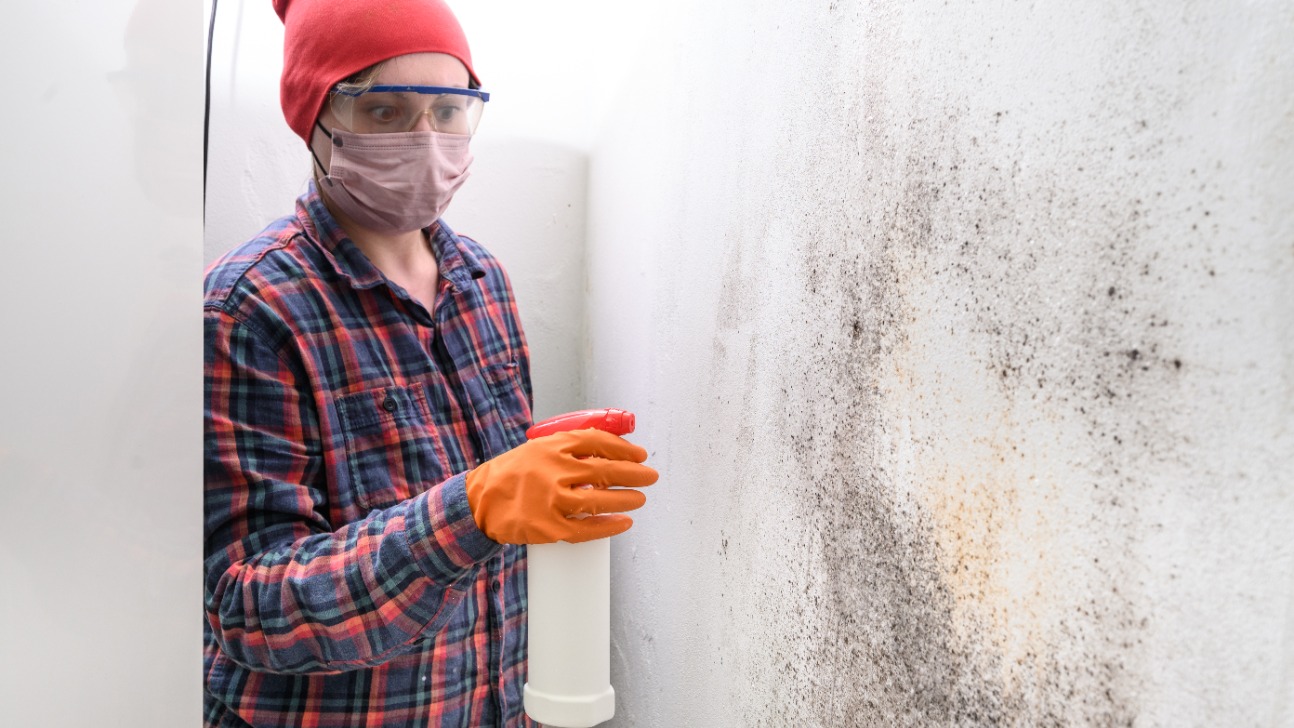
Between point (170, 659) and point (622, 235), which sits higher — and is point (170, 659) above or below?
below

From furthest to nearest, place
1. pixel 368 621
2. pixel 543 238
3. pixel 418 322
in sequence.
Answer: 1. pixel 543 238
2. pixel 418 322
3. pixel 368 621

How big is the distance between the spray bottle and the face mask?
493mm

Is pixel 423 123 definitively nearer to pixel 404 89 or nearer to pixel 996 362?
pixel 404 89

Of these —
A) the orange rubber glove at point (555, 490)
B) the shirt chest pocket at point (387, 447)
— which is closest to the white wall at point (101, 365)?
the orange rubber glove at point (555, 490)

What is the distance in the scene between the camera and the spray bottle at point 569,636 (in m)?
0.88

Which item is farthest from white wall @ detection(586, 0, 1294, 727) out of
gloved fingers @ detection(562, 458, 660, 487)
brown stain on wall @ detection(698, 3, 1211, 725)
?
gloved fingers @ detection(562, 458, 660, 487)

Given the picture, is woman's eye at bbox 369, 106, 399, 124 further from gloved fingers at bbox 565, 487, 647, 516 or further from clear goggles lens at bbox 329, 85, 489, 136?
gloved fingers at bbox 565, 487, 647, 516

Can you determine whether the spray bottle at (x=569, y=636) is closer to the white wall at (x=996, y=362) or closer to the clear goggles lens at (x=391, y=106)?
the white wall at (x=996, y=362)

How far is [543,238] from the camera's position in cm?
172

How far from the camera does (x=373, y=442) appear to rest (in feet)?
3.55

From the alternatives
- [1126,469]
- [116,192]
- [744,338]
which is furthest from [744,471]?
[116,192]

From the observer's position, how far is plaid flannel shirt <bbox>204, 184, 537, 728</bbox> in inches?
36.6

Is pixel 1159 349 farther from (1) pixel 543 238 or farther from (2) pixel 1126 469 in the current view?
(1) pixel 543 238

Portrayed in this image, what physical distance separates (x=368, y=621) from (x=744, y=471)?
1.38 feet
